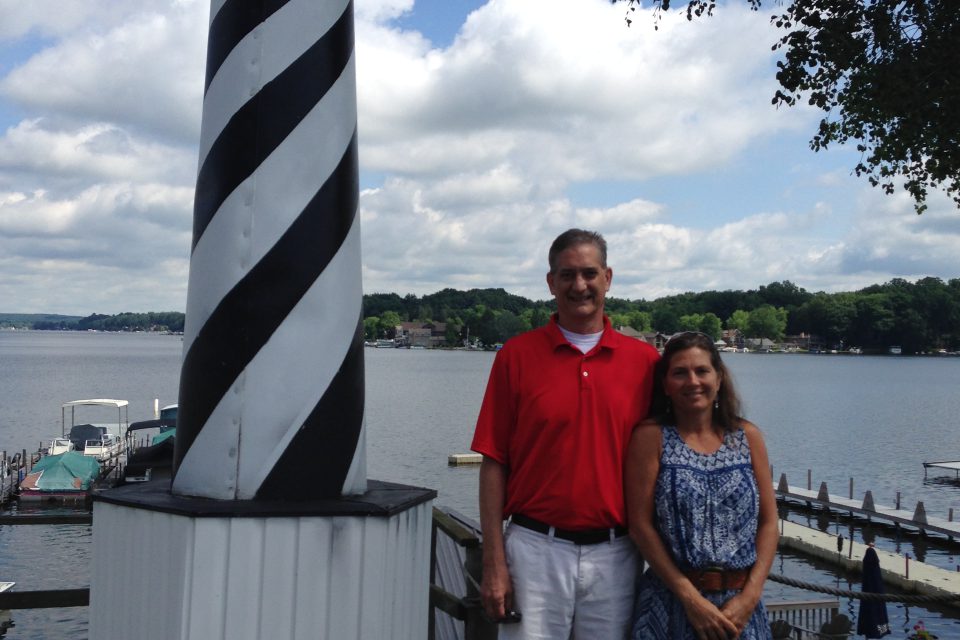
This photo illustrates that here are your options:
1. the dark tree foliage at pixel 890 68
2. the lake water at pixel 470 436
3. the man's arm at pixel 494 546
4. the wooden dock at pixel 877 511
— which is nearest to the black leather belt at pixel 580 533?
the man's arm at pixel 494 546

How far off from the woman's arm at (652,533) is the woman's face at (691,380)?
0.48 ft

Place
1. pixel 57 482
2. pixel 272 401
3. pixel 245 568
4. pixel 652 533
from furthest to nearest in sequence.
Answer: pixel 57 482 < pixel 652 533 < pixel 272 401 < pixel 245 568

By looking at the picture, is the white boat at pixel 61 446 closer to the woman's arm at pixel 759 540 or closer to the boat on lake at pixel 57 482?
the boat on lake at pixel 57 482

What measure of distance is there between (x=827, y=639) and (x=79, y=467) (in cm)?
2782

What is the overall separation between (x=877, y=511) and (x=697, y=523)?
102 feet

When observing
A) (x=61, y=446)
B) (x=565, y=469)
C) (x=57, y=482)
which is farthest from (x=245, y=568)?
(x=61, y=446)

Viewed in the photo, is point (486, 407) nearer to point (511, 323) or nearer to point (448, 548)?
point (448, 548)

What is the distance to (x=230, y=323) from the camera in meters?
2.64

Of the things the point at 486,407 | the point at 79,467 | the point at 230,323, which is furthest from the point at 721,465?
the point at 79,467

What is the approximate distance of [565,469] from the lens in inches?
130

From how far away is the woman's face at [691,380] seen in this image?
11.0 ft

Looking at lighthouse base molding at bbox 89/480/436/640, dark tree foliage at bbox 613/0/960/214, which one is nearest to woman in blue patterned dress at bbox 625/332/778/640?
lighthouse base molding at bbox 89/480/436/640

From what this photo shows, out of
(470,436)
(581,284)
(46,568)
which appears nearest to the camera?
(581,284)

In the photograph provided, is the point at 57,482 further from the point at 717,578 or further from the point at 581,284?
the point at 717,578
